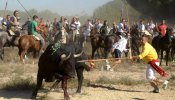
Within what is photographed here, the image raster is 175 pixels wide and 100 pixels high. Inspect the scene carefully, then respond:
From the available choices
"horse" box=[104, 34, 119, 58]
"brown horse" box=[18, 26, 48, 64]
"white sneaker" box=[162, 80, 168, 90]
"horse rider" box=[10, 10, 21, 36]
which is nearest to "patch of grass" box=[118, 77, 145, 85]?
"white sneaker" box=[162, 80, 168, 90]

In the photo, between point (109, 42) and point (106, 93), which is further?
point (109, 42)

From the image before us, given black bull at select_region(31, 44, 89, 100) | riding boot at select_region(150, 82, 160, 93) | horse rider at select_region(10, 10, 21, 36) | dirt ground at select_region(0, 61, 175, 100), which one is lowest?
dirt ground at select_region(0, 61, 175, 100)

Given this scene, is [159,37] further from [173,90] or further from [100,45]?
[173,90]

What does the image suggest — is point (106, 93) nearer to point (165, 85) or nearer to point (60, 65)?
point (165, 85)

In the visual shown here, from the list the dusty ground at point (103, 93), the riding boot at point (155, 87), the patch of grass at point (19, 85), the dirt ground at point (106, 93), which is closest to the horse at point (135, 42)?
the dusty ground at point (103, 93)

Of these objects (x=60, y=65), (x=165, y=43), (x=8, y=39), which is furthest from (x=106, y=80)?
(x=8, y=39)

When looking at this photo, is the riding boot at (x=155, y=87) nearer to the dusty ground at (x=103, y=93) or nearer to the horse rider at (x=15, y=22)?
the dusty ground at (x=103, y=93)

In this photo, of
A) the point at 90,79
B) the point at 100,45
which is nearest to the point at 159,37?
the point at 100,45

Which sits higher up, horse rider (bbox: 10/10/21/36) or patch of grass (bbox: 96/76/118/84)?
horse rider (bbox: 10/10/21/36)

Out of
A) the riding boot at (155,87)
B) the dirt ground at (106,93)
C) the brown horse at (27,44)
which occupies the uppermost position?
the brown horse at (27,44)

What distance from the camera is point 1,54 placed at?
909 inches

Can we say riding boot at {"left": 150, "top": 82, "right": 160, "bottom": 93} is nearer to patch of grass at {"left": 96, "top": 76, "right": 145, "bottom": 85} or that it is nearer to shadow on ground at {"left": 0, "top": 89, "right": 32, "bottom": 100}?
patch of grass at {"left": 96, "top": 76, "right": 145, "bottom": 85}

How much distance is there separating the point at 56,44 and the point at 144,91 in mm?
3512

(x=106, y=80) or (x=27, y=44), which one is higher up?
(x=27, y=44)
